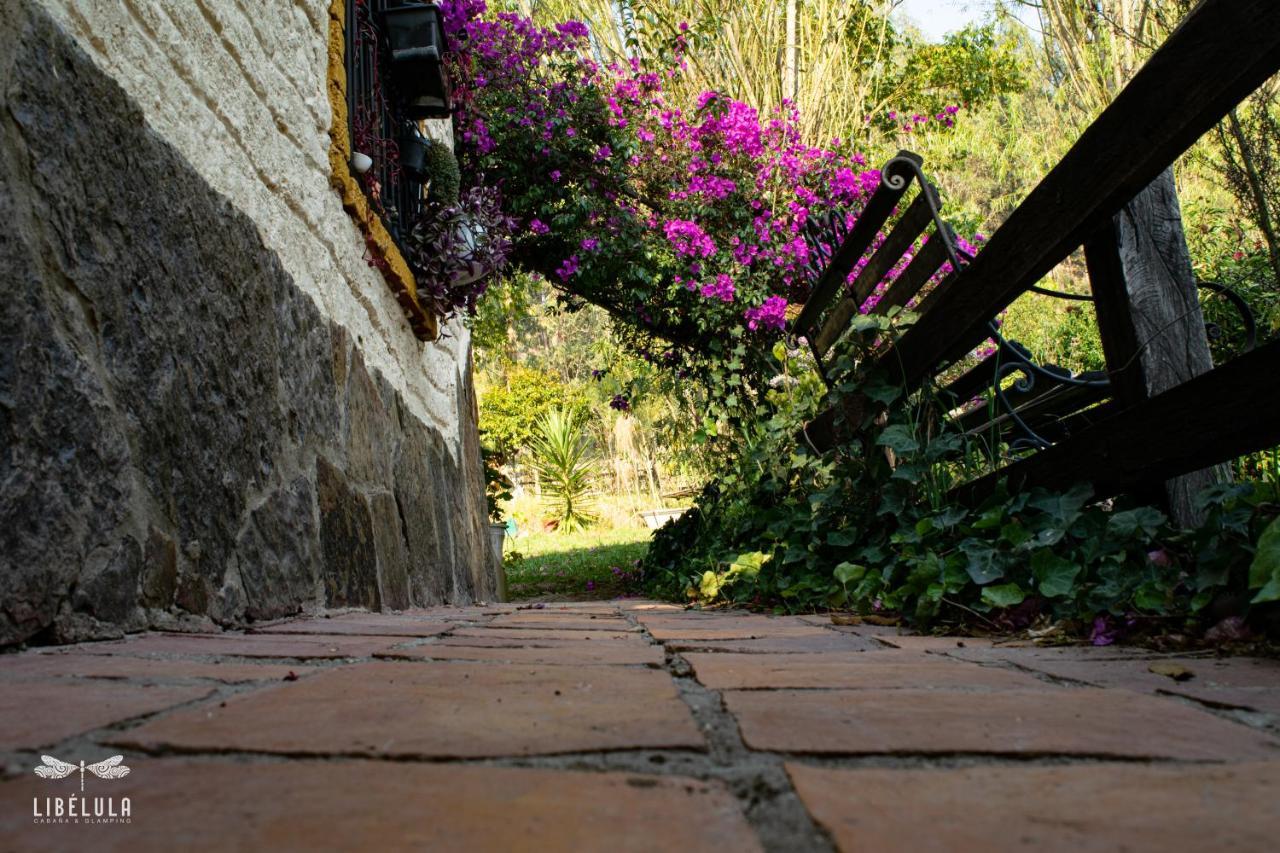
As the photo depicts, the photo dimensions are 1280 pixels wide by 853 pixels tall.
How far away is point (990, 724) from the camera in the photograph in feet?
2.48

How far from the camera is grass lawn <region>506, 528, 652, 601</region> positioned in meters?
6.56

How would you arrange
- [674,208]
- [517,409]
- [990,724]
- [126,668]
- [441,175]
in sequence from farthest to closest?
[517,409] < [674,208] < [441,175] < [126,668] < [990,724]

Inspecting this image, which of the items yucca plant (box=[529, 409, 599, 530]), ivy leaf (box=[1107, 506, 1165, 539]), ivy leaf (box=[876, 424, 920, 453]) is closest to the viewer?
ivy leaf (box=[1107, 506, 1165, 539])

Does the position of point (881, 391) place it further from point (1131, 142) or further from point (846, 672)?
point (846, 672)

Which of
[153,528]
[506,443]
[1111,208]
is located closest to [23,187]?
[153,528]

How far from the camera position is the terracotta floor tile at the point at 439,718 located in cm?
67

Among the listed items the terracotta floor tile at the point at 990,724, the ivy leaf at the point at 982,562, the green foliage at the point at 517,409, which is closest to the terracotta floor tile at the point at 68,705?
the terracotta floor tile at the point at 990,724

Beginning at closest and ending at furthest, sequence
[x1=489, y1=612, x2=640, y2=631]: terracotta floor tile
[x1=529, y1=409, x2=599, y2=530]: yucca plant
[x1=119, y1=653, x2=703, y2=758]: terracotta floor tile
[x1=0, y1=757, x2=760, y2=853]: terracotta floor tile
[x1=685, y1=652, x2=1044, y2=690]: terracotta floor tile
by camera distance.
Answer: [x1=0, y1=757, x2=760, y2=853]: terracotta floor tile
[x1=119, y1=653, x2=703, y2=758]: terracotta floor tile
[x1=685, y1=652, x2=1044, y2=690]: terracotta floor tile
[x1=489, y1=612, x2=640, y2=631]: terracotta floor tile
[x1=529, y1=409, x2=599, y2=530]: yucca plant

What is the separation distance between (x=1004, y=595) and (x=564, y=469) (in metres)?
12.2

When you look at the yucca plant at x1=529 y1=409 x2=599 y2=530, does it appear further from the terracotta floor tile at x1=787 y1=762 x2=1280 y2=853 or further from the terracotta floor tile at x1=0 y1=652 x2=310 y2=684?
the terracotta floor tile at x1=787 y1=762 x2=1280 y2=853

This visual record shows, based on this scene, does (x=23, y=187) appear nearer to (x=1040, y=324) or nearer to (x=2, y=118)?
(x=2, y=118)

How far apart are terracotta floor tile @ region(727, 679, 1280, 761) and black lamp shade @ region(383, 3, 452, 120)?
3353 mm

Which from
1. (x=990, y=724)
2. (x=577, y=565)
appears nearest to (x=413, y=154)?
(x=990, y=724)

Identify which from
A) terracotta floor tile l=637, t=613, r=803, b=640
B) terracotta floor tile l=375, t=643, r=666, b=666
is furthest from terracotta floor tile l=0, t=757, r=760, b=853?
terracotta floor tile l=637, t=613, r=803, b=640
